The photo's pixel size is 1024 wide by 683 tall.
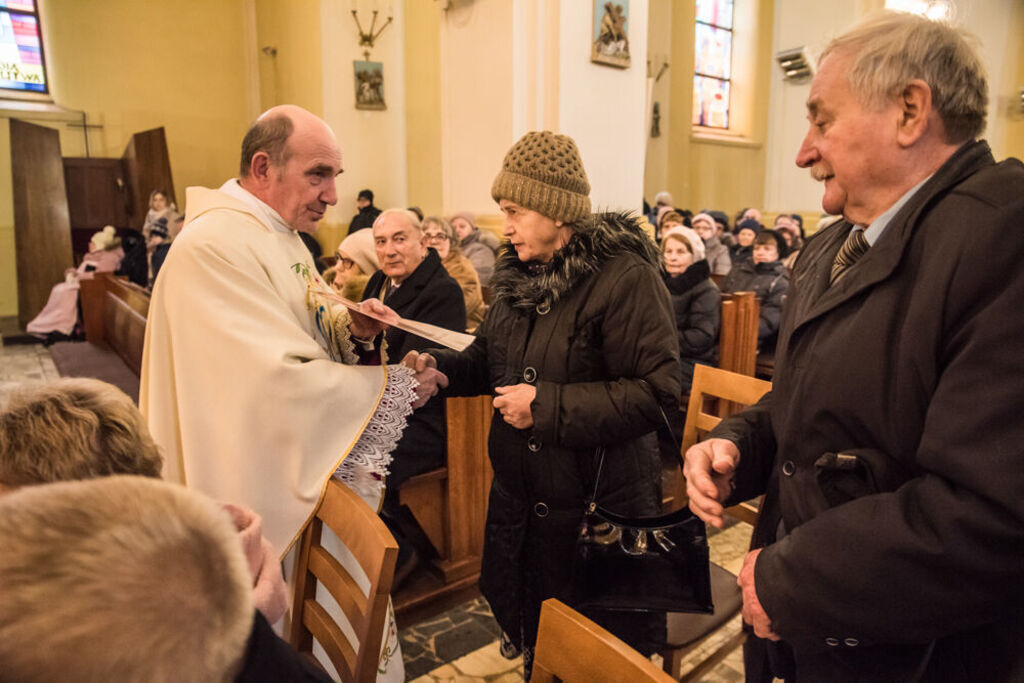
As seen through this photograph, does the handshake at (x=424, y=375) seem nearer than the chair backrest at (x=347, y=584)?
No

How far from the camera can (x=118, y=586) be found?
534 millimetres

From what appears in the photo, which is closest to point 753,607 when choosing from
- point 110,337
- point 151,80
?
point 110,337

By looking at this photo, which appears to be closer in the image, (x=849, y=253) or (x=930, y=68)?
(x=930, y=68)

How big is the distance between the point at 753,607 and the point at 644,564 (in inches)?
18.7

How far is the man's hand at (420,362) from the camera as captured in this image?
6.61 feet

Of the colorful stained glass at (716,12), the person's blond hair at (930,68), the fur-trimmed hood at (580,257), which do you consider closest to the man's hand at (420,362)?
the fur-trimmed hood at (580,257)

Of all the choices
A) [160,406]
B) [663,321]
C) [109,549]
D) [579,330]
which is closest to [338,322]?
[160,406]

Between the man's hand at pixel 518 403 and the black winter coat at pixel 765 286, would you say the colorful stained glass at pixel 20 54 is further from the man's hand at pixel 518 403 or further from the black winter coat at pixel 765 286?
the man's hand at pixel 518 403

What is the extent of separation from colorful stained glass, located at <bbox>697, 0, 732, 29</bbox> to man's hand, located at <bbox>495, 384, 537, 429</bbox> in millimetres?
13041

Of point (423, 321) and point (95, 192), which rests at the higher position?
point (95, 192)

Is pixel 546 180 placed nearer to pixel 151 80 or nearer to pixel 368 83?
pixel 368 83

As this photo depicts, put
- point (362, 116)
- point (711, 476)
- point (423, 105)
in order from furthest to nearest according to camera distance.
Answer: point (362, 116)
point (423, 105)
point (711, 476)

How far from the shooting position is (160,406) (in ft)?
6.21

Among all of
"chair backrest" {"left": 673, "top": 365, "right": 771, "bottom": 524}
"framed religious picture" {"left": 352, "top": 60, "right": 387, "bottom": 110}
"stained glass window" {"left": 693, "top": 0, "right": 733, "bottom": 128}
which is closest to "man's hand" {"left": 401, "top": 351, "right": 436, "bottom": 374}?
"chair backrest" {"left": 673, "top": 365, "right": 771, "bottom": 524}
